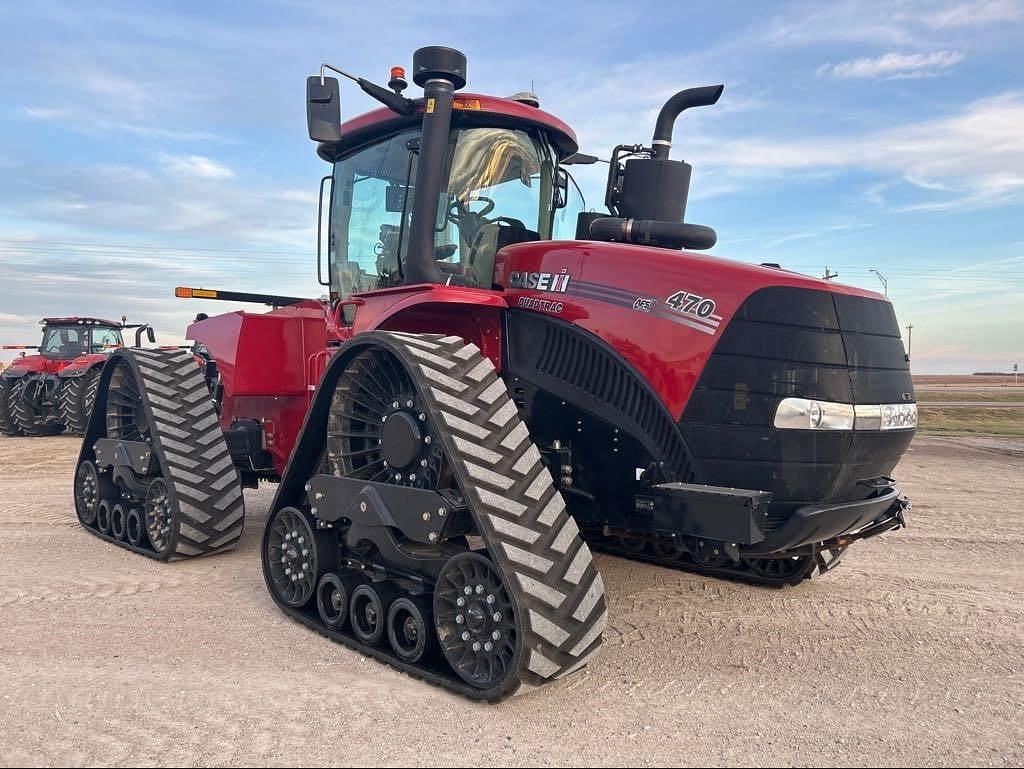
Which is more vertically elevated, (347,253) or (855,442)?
(347,253)

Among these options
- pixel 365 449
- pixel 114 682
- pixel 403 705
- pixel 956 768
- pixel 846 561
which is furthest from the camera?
pixel 846 561

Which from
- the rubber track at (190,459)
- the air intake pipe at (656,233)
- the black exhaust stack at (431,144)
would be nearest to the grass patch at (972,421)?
the air intake pipe at (656,233)

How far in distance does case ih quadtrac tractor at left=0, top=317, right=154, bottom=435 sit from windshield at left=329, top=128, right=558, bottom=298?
11.1 m

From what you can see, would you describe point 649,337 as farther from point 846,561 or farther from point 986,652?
point 846,561

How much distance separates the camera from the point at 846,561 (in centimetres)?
→ 639

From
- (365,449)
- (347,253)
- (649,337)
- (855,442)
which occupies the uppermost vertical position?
(347,253)

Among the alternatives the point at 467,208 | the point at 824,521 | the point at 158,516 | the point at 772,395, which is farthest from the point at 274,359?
the point at 824,521

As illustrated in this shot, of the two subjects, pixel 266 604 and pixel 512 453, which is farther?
pixel 266 604

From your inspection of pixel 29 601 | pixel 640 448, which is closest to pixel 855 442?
pixel 640 448

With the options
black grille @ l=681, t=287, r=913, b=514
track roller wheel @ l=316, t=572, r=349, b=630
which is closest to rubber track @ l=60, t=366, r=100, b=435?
track roller wheel @ l=316, t=572, r=349, b=630

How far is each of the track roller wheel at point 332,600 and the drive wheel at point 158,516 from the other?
2.01 m

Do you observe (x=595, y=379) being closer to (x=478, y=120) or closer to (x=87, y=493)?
(x=478, y=120)

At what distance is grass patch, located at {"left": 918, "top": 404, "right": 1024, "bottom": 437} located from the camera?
757 inches

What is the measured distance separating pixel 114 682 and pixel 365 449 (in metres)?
1.68
